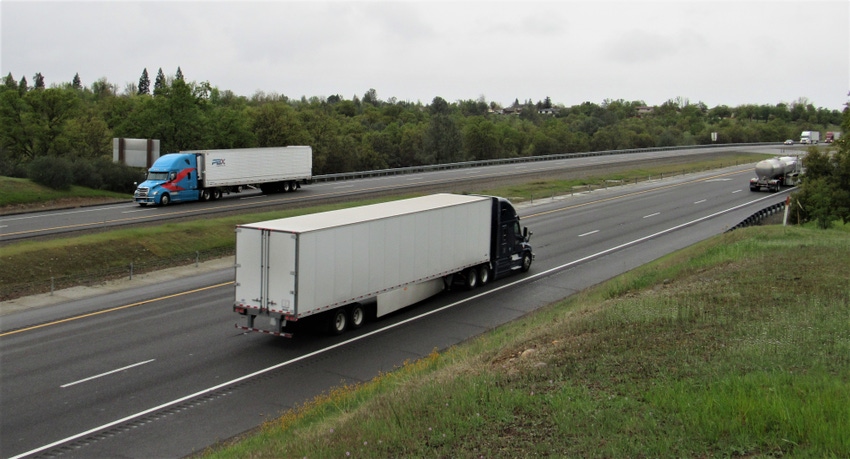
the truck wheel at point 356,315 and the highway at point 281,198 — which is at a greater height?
the highway at point 281,198

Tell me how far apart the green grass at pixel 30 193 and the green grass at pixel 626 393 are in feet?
127

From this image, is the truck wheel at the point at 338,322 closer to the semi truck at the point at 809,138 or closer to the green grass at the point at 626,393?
the green grass at the point at 626,393

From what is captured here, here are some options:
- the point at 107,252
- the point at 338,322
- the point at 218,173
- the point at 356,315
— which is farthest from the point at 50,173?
the point at 338,322

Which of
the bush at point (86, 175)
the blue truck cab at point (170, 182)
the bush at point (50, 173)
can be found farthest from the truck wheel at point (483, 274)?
the bush at point (86, 175)

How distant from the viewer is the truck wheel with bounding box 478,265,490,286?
2788 cm

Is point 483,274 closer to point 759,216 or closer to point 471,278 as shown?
point 471,278

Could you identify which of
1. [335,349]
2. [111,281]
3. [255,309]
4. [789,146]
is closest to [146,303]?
[111,281]

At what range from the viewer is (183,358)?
19.1m

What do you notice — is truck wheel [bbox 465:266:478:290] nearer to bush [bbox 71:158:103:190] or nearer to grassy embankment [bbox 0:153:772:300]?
grassy embankment [bbox 0:153:772:300]

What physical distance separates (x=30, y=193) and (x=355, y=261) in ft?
117

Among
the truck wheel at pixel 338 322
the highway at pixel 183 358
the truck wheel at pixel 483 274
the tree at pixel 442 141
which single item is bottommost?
the highway at pixel 183 358

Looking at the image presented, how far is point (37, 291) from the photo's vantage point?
27.2 meters

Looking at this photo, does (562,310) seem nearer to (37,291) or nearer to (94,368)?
(94,368)

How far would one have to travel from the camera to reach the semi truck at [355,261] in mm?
19750
